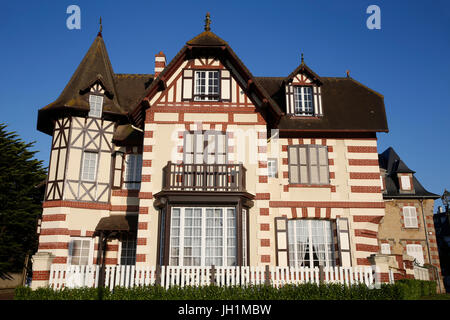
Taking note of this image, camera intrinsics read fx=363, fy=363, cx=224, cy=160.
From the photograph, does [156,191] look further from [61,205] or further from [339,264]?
[339,264]

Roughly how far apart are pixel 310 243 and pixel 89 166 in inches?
378

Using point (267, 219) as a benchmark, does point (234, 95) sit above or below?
above

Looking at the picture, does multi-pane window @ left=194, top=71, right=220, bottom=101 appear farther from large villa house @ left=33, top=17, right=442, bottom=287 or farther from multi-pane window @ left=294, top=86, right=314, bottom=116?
multi-pane window @ left=294, top=86, right=314, bottom=116

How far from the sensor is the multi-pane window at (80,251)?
46.3 ft

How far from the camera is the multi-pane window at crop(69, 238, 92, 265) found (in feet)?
46.3

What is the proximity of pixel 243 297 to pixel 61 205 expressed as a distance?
8.43 metres

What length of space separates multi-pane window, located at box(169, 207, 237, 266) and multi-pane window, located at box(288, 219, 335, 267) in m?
3.19

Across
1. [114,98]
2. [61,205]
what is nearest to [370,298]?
[61,205]

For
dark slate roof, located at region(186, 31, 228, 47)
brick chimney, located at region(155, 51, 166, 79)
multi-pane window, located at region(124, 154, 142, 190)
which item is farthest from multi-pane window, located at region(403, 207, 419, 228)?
brick chimney, located at region(155, 51, 166, 79)

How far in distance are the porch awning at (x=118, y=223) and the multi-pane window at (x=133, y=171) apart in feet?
4.37

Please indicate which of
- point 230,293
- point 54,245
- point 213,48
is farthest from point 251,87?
point 54,245

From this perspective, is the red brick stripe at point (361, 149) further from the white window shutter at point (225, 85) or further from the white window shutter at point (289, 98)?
the white window shutter at point (225, 85)

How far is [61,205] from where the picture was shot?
14.2 metres

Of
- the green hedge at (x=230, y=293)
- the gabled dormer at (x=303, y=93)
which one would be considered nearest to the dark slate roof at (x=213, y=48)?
the gabled dormer at (x=303, y=93)
